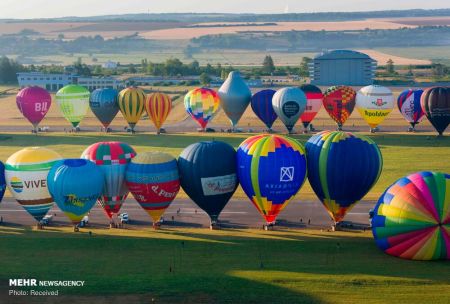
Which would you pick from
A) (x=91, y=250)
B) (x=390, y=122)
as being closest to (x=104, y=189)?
(x=91, y=250)

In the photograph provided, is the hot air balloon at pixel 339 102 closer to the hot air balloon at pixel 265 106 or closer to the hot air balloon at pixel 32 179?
the hot air balloon at pixel 265 106

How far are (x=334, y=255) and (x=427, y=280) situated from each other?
5079mm

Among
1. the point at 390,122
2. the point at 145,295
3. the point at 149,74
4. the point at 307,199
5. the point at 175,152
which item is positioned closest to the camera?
the point at 145,295

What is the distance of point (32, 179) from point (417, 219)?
805 inches

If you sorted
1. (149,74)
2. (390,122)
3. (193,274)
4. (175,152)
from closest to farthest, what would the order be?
(193,274) < (175,152) < (390,122) < (149,74)

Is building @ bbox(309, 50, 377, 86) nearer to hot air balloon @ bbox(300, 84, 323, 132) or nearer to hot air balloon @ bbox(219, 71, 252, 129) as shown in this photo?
hot air balloon @ bbox(219, 71, 252, 129)

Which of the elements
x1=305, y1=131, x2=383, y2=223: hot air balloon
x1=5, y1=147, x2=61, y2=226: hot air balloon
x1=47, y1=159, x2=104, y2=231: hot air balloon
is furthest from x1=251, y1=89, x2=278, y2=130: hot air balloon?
x1=47, y1=159, x2=104, y2=231: hot air balloon

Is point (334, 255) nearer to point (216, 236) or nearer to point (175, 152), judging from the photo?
point (216, 236)

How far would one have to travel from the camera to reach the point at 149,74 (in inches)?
6043

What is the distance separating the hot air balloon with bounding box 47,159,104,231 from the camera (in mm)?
39125

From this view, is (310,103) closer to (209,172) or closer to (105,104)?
(105,104)

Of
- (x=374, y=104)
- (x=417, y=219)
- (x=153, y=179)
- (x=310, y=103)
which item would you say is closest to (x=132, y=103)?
(x=310, y=103)

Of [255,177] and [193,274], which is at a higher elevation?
[255,177]

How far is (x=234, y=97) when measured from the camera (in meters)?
78.1
